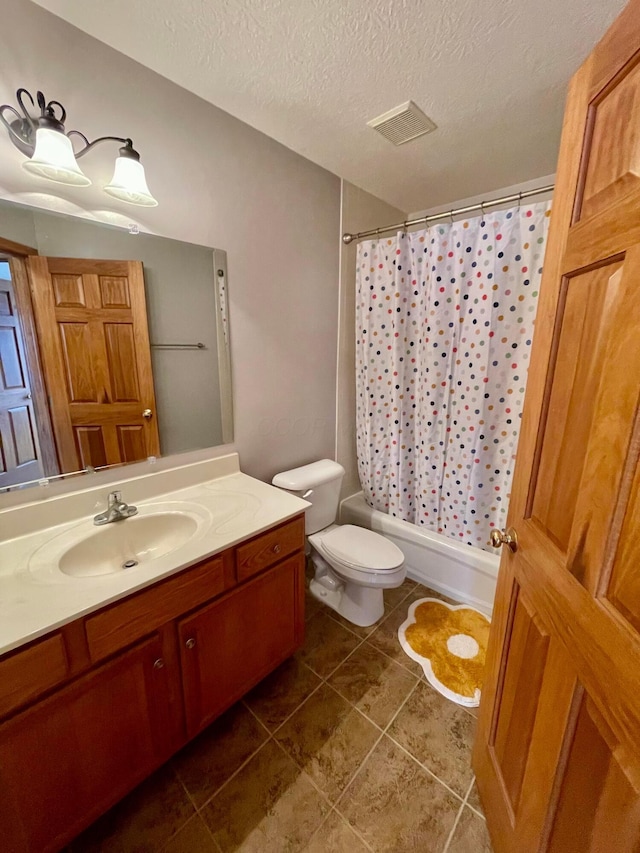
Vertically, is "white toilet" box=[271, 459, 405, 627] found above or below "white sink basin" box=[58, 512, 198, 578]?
below

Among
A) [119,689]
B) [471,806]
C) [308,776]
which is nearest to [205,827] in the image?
[308,776]

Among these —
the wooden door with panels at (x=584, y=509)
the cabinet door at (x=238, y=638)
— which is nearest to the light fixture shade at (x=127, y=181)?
the wooden door with panels at (x=584, y=509)

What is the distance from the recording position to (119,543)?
3.86ft

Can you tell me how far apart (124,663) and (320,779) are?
774 mm

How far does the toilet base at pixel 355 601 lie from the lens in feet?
5.71

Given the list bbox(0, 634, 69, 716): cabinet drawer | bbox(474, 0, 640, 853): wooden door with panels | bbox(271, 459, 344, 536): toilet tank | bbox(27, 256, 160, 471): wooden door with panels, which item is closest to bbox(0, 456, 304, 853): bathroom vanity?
bbox(0, 634, 69, 716): cabinet drawer

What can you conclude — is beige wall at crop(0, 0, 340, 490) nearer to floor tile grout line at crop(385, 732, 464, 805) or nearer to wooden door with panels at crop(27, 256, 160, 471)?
wooden door with panels at crop(27, 256, 160, 471)

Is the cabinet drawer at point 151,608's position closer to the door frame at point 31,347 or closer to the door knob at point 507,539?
the door frame at point 31,347

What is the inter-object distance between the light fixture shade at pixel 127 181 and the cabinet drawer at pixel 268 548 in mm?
1193

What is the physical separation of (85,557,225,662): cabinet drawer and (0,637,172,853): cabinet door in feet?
0.18

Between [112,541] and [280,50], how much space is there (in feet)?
5.53

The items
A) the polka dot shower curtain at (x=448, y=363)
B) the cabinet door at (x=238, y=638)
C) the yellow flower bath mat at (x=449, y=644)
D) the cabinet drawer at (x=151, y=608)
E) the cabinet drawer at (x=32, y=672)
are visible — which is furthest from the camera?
the polka dot shower curtain at (x=448, y=363)

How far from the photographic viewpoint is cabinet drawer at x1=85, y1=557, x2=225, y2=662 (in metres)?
0.85

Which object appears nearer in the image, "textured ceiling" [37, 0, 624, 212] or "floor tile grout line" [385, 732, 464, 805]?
"textured ceiling" [37, 0, 624, 212]
